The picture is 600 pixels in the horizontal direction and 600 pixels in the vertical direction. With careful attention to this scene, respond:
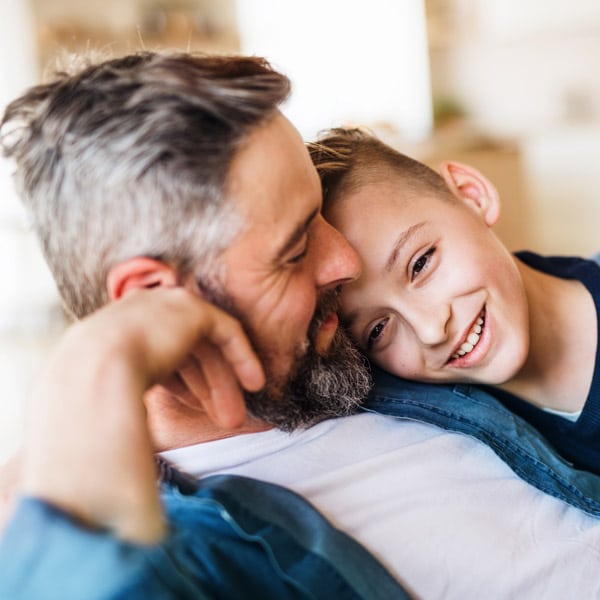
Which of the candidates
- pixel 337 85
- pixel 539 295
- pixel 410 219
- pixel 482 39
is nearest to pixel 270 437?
pixel 410 219

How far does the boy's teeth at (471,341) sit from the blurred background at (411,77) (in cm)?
277

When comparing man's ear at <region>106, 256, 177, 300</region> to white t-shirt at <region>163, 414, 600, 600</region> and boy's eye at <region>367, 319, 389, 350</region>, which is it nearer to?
white t-shirt at <region>163, 414, 600, 600</region>

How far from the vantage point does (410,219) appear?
1.23m

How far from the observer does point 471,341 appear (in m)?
1.22

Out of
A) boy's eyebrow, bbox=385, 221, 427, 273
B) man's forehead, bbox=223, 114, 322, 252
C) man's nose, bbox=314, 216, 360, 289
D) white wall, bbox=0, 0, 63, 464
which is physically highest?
man's forehead, bbox=223, 114, 322, 252

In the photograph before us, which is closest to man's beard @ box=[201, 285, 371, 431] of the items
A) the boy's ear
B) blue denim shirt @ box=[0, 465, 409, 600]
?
blue denim shirt @ box=[0, 465, 409, 600]

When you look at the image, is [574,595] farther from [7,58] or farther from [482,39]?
[482,39]

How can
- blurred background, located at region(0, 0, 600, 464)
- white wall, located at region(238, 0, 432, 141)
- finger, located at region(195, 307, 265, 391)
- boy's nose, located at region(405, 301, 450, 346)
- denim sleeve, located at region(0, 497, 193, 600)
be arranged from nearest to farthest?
denim sleeve, located at region(0, 497, 193, 600)
finger, located at region(195, 307, 265, 391)
boy's nose, located at region(405, 301, 450, 346)
blurred background, located at region(0, 0, 600, 464)
white wall, located at region(238, 0, 432, 141)

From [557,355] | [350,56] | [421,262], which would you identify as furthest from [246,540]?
[350,56]

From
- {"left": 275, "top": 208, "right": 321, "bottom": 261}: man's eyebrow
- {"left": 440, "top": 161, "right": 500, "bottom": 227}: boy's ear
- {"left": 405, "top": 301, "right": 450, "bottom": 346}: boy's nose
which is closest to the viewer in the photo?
{"left": 275, "top": 208, "right": 321, "bottom": 261}: man's eyebrow

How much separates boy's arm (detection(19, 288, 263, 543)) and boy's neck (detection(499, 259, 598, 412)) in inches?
31.4

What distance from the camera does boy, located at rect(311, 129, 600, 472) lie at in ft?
3.94

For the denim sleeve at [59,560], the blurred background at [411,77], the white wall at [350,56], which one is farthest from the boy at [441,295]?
the white wall at [350,56]

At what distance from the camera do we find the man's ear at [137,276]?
88 cm
